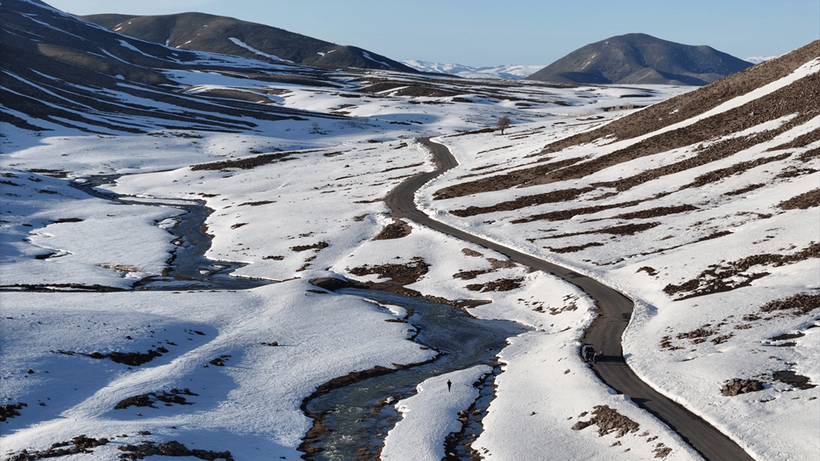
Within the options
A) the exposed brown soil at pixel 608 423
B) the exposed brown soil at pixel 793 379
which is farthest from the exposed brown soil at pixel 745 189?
the exposed brown soil at pixel 608 423

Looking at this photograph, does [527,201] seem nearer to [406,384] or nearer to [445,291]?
[445,291]

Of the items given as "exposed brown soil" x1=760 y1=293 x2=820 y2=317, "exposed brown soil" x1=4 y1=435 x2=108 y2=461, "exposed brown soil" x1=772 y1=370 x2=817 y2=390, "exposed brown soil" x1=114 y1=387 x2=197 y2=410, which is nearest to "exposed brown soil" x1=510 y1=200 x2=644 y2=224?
"exposed brown soil" x1=760 y1=293 x2=820 y2=317

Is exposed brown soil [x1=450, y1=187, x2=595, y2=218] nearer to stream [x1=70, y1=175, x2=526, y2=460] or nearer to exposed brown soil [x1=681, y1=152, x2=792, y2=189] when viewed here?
exposed brown soil [x1=681, y1=152, x2=792, y2=189]

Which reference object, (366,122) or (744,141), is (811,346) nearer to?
(744,141)

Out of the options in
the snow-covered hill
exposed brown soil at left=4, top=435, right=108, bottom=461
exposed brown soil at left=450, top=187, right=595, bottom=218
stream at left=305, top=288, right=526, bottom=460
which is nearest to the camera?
exposed brown soil at left=4, top=435, right=108, bottom=461

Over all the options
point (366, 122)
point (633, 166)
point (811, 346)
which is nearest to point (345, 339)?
point (811, 346)

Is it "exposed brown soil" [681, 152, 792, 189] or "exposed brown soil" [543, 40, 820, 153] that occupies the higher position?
"exposed brown soil" [543, 40, 820, 153]
